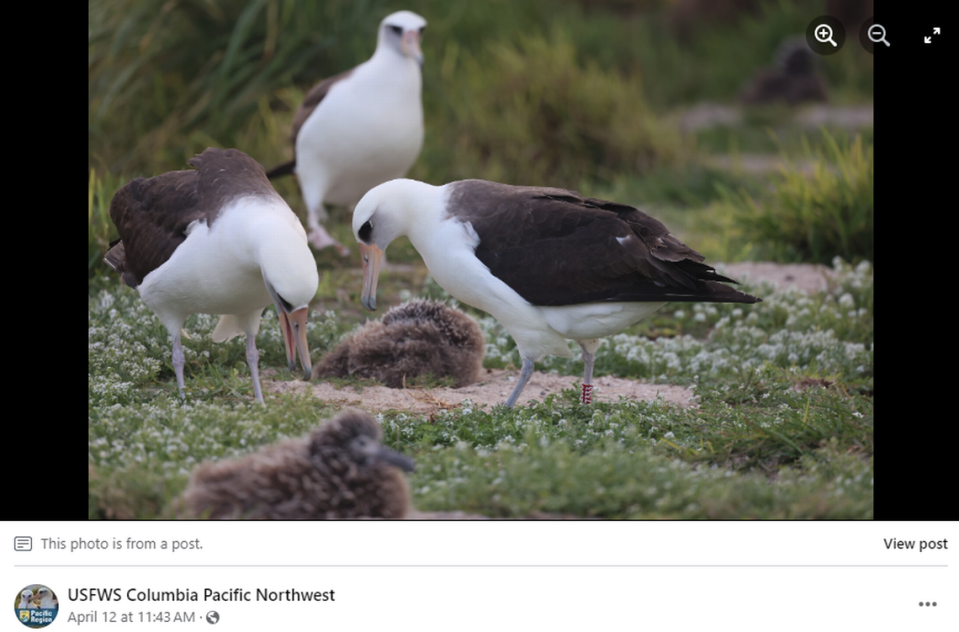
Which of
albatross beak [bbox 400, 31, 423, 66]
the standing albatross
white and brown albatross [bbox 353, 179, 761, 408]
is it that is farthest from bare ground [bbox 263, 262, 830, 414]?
albatross beak [bbox 400, 31, 423, 66]

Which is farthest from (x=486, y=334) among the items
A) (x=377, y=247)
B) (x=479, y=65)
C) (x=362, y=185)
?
(x=479, y=65)

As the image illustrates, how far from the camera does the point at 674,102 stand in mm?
16078

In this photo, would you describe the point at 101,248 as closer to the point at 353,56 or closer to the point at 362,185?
the point at 362,185

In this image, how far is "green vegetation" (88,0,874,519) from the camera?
12.7 feet

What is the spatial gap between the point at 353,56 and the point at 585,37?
6866mm

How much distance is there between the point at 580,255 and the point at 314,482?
1854 millimetres

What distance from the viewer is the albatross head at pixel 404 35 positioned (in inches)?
307

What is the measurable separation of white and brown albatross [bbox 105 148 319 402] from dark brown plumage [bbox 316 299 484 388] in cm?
69

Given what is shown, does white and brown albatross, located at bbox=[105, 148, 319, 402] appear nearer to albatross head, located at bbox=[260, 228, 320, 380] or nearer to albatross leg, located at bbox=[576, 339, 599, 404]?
albatross head, located at bbox=[260, 228, 320, 380]
